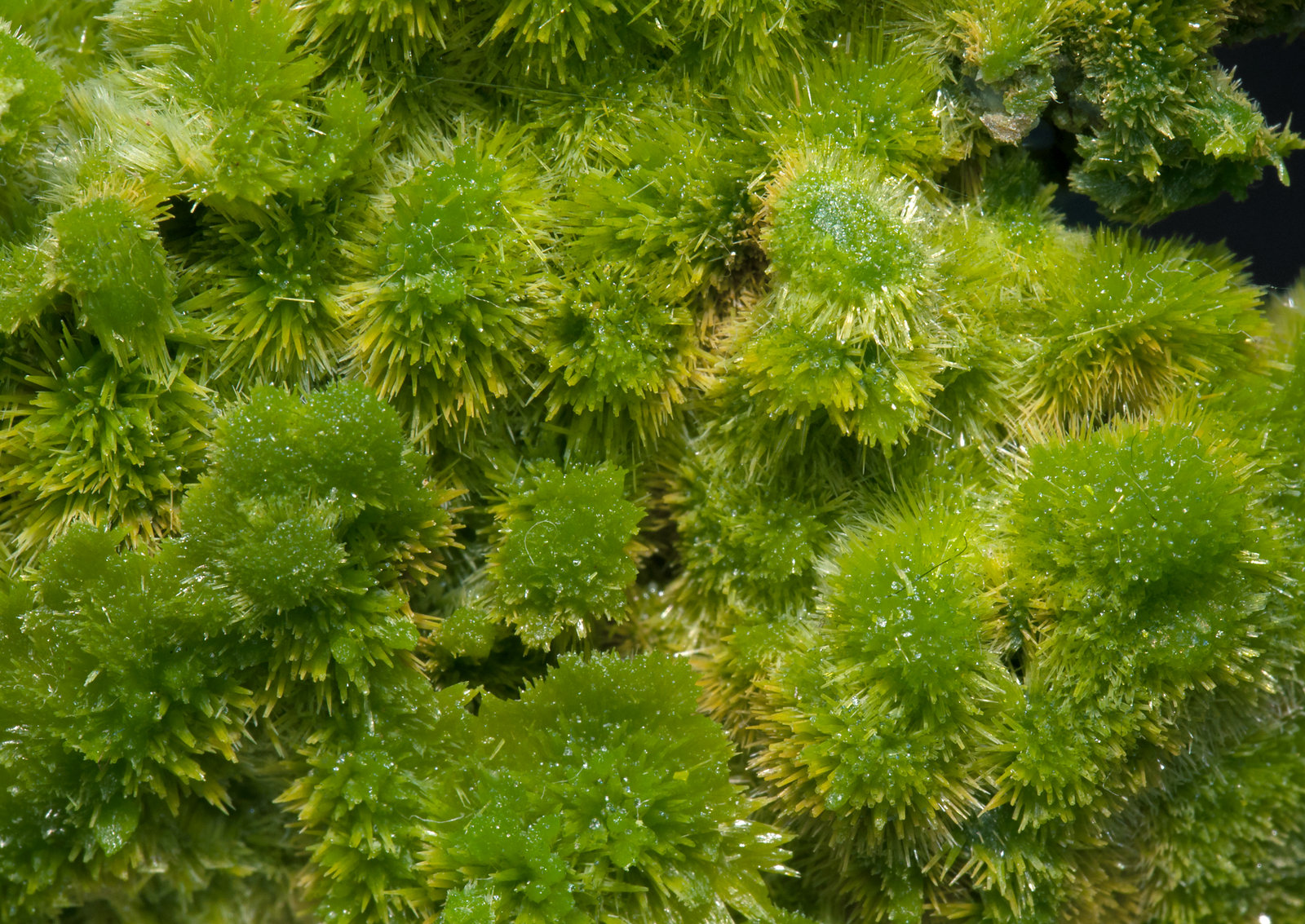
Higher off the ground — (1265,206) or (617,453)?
(1265,206)

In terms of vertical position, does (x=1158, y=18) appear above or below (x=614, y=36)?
above

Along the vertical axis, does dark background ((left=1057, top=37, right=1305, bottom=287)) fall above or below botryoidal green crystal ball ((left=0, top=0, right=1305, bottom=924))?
above

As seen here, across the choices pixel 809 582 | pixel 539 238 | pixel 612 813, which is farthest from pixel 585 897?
pixel 539 238

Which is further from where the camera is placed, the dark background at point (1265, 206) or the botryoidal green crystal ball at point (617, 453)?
the dark background at point (1265, 206)

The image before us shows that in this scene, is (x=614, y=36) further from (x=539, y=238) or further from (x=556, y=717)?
(x=556, y=717)

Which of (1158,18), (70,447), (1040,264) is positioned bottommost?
(70,447)
